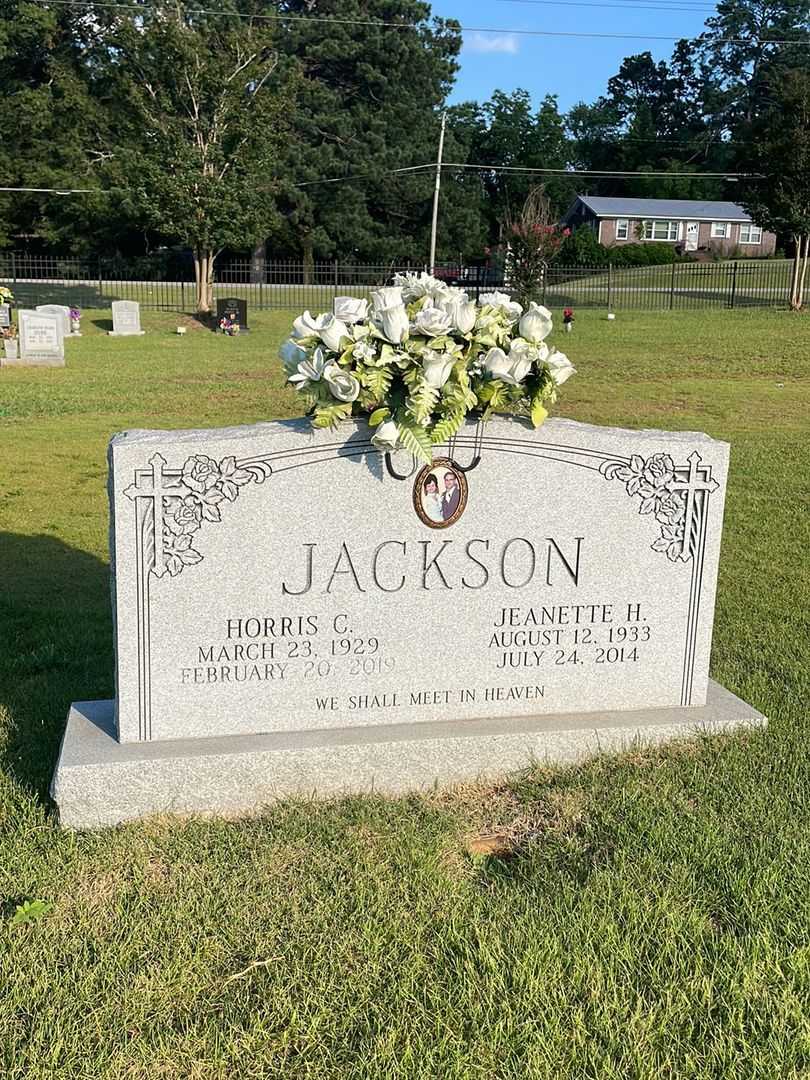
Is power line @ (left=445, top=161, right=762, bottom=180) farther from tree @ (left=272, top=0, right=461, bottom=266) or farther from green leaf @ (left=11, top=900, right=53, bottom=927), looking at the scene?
green leaf @ (left=11, top=900, right=53, bottom=927)

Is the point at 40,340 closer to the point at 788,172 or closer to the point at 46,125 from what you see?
the point at 788,172

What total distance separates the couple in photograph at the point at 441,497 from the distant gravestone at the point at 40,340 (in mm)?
17482

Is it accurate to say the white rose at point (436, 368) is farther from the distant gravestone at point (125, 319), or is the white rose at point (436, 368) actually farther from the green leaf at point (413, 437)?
the distant gravestone at point (125, 319)

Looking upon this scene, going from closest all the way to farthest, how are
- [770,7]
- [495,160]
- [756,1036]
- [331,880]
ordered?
[756,1036], [331,880], [495,160], [770,7]

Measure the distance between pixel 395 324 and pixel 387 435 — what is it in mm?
389

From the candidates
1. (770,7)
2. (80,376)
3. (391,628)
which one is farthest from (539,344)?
(770,7)

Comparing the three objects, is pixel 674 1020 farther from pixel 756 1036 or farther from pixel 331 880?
pixel 331 880

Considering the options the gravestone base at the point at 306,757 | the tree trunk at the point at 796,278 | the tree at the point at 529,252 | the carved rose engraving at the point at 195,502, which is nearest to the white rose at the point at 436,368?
the carved rose engraving at the point at 195,502

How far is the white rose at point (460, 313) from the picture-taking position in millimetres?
3705

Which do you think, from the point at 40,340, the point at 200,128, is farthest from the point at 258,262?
the point at 40,340

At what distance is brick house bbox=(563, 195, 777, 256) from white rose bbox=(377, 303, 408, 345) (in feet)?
212

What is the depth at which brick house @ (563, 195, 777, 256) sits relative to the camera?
213 feet

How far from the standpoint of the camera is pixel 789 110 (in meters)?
32.3

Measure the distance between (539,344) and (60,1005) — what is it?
262 cm
